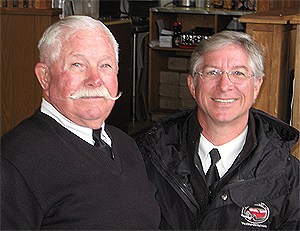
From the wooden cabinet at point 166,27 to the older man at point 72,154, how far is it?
11.3ft

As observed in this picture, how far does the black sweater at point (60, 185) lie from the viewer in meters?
1.18

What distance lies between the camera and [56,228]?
4.06 feet

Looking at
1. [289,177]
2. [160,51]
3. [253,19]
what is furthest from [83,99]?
[160,51]

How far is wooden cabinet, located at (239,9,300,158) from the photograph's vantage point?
2342 millimetres

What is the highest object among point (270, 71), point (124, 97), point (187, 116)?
point (270, 71)

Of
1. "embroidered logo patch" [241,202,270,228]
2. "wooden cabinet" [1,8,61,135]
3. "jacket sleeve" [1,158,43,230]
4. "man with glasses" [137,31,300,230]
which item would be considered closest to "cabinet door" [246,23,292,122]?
"man with glasses" [137,31,300,230]

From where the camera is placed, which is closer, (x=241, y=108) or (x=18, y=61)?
(x=241, y=108)

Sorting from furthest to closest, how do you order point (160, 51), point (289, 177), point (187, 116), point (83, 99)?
point (160, 51)
point (187, 116)
point (289, 177)
point (83, 99)

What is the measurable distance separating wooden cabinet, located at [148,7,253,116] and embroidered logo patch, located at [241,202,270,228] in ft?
10.6

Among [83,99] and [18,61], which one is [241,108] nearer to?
[83,99]

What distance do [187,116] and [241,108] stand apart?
0.29m

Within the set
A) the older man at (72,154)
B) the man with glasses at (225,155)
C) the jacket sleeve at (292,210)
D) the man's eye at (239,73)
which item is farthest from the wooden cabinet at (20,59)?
the jacket sleeve at (292,210)

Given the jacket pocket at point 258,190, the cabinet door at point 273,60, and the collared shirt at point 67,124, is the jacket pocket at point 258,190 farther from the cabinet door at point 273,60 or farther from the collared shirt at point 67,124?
the cabinet door at point 273,60

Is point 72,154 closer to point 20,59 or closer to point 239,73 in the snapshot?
point 239,73
